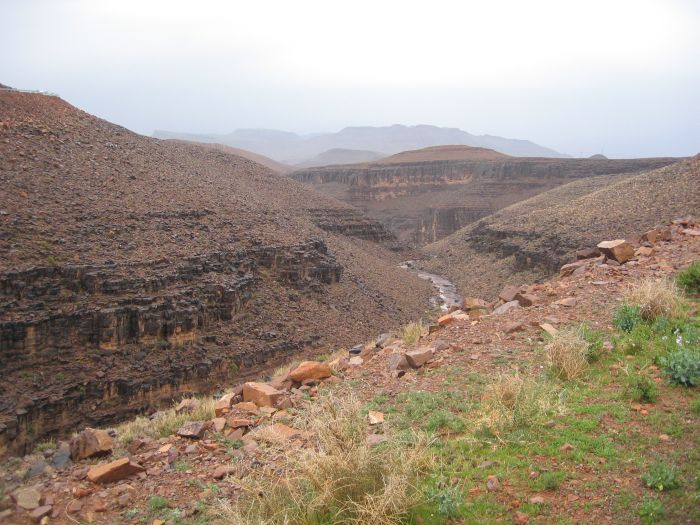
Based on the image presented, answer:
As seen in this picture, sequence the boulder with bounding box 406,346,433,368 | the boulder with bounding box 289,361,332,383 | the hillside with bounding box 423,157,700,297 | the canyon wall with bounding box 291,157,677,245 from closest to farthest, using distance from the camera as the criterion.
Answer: the boulder with bounding box 406,346,433,368
the boulder with bounding box 289,361,332,383
the hillside with bounding box 423,157,700,297
the canyon wall with bounding box 291,157,677,245

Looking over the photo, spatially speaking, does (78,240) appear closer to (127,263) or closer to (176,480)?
(127,263)

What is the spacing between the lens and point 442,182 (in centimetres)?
7975

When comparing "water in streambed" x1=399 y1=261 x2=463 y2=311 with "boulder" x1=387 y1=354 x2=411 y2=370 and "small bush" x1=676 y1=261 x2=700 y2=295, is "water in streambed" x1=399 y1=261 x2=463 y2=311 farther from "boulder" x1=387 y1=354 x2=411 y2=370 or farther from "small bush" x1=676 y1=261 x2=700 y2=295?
"boulder" x1=387 y1=354 x2=411 y2=370

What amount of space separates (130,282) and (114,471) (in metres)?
11.6

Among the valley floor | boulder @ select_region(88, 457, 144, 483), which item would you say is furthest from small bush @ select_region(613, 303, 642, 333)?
boulder @ select_region(88, 457, 144, 483)

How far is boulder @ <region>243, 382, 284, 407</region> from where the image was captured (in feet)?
26.6

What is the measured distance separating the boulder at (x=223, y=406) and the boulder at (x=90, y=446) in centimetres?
148

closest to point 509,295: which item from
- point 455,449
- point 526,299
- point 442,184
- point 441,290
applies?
point 526,299

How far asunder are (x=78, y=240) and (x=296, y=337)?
8172 millimetres

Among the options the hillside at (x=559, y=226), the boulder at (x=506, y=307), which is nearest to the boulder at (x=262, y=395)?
the boulder at (x=506, y=307)

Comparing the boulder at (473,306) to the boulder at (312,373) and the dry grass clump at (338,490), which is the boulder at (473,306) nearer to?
the boulder at (312,373)

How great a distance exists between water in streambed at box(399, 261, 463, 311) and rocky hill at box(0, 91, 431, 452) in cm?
362

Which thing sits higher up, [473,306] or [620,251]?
[620,251]

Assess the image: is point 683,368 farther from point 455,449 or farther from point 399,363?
point 399,363
